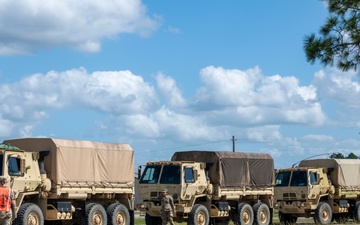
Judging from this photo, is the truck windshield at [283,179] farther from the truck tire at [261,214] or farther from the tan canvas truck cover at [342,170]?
the truck tire at [261,214]

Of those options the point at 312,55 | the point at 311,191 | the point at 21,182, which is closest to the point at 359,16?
the point at 312,55

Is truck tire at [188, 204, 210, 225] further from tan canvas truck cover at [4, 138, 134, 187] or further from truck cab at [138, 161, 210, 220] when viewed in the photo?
tan canvas truck cover at [4, 138, 134, 187]

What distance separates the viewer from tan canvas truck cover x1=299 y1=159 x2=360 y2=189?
126ft

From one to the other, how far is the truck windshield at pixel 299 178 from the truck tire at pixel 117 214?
9871 mm

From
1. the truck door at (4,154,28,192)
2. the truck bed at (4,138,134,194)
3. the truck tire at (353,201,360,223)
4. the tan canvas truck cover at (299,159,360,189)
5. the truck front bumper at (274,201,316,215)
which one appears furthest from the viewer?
the truck tire at (353,201,360,223)

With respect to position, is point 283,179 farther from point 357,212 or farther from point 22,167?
point 22,167

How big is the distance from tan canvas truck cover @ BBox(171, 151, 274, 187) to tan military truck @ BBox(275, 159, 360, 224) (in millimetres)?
1732

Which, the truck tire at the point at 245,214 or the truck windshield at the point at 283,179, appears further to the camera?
the truck windshield at the point at 283,179

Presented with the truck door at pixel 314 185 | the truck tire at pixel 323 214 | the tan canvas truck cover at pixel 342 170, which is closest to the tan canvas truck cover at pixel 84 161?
the truck door at pixel 314 185

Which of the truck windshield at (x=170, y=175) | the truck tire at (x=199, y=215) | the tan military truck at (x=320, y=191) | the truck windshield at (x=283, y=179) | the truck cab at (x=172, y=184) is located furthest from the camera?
the truck windshield at (x=283, y=179)

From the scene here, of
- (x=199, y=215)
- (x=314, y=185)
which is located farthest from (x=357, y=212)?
(x=199, y=215)

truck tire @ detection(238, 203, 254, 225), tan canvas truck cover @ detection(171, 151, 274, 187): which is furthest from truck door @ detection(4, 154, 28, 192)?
truck tire @ detection(238, 203, 254, 225)

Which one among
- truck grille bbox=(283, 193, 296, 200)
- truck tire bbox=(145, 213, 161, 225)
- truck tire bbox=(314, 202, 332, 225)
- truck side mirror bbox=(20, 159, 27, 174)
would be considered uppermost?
Answer: truck side mirror bbox=(20, 159, 27, 174)

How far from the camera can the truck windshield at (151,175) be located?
103 feet
